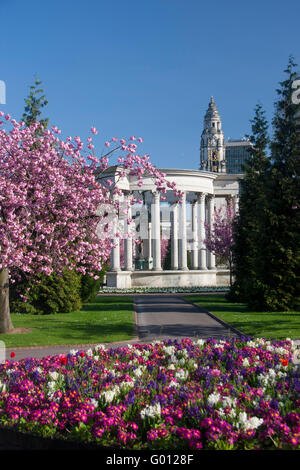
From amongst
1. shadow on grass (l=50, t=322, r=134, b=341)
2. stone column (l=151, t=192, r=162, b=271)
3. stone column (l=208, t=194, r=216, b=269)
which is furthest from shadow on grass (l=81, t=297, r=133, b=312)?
stone column (l=208, t=194, r=216, b=269)

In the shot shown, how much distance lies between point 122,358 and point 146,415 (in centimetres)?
403

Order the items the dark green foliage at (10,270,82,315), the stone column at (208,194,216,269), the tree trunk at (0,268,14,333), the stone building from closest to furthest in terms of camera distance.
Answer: the tree trunk at (0,268,14,333), the dark green foliage at (10,270,82,315), the stone building, the stone column at (208,194,216,269)

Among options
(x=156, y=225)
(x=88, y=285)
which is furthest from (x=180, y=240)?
(x=88, y=285)

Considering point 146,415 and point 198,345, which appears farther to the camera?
point 198,345

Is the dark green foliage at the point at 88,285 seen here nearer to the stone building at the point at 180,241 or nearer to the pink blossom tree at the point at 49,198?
the pink blossom tree at the point at 49,198

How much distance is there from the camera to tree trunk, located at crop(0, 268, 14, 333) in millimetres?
20906

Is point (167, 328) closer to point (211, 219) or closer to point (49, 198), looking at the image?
point (49, 198)

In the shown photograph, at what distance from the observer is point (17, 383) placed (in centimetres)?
856

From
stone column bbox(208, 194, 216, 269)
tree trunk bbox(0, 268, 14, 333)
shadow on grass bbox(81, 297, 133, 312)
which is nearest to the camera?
tree trunk bbox(0, 268, 14, 333)

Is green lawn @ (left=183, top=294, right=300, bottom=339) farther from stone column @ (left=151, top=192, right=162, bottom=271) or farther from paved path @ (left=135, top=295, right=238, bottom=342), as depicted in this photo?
stone column @ (left=151, top=192, right=162, bottom=271)

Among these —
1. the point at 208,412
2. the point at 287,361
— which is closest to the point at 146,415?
the point at 208,412

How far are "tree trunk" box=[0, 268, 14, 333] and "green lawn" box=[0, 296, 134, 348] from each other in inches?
36.2

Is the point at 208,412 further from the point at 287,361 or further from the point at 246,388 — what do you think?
the point at 287,361

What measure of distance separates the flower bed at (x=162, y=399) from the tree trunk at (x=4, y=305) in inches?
434
